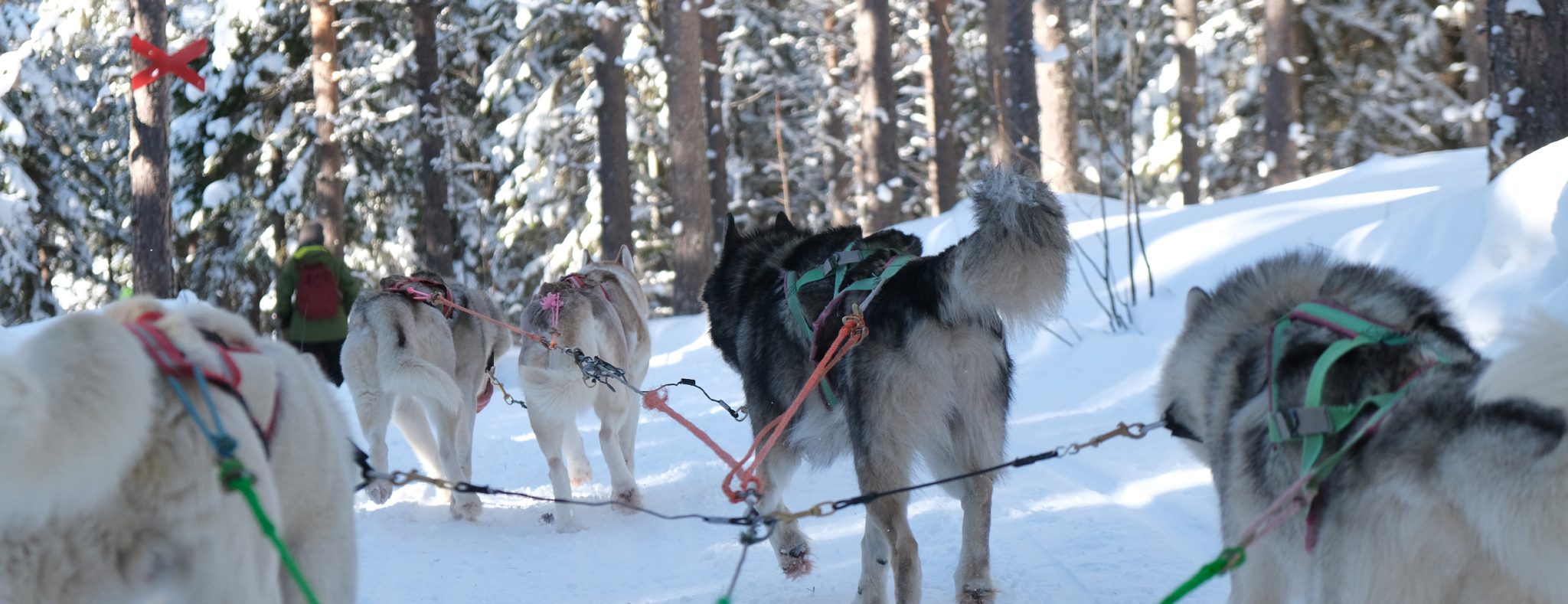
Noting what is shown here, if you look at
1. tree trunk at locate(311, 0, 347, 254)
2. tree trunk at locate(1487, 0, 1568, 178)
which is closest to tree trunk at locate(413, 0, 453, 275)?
tree trunk at locate(311, 0, 347, 254)

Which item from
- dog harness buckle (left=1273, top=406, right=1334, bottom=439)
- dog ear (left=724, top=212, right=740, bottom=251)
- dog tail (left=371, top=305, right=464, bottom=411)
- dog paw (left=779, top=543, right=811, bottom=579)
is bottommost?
dog paw (left=779, top=543, right=811, bottom=579)

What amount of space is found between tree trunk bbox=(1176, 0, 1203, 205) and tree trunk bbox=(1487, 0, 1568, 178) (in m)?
14.9

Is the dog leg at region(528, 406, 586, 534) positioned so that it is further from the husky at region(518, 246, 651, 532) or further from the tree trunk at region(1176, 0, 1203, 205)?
the tree trunk at region(1176, 0, 1203, 205)

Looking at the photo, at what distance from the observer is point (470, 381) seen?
779 centimetres

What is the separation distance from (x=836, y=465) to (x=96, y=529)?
5918 millimetres

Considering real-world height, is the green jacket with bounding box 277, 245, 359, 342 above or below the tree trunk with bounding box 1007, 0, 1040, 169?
below

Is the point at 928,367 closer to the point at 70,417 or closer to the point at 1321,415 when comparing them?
the point at 1321,415

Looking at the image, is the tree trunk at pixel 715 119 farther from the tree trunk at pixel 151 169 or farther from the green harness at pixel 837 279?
the green harness at pixel 837 279

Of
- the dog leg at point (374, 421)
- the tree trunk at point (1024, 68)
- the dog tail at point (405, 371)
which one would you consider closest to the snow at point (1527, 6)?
the dog tail at point (405, 371)

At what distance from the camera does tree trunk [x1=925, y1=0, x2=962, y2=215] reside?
20.0 m

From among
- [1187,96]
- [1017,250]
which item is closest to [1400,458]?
[1017,250]

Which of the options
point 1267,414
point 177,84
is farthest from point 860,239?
point 177,84

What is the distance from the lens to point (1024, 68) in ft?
53.4

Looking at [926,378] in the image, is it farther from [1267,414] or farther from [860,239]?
[1267,414]
